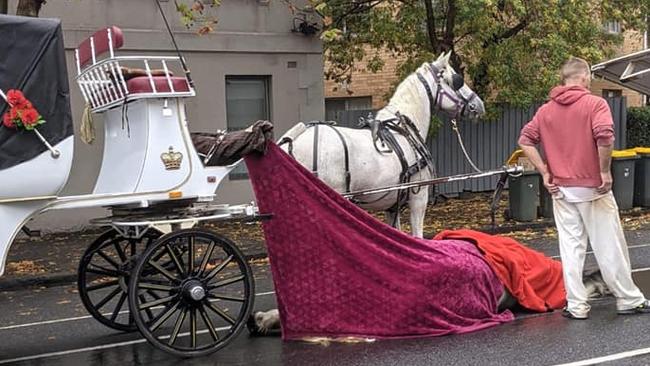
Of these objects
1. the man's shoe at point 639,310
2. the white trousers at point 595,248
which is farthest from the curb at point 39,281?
the man's shoe at point 639,310

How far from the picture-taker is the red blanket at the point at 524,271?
7.11 meters

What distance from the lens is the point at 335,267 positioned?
6.40m

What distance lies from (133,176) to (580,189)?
3.72 metres

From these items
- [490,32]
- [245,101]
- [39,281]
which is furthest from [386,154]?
[245,101]

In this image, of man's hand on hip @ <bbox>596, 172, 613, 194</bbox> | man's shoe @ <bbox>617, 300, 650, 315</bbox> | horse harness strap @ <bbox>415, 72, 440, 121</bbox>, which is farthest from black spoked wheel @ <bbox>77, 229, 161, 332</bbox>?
man's shoe @ <bbox>617, 300, 650, 315</bbox>

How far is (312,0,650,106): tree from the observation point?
50.0 ft

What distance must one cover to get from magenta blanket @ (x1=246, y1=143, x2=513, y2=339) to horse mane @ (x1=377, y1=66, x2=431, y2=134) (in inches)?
98.4

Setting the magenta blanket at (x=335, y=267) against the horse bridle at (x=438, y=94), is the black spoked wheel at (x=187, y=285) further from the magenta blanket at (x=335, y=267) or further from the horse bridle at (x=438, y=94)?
the horse bridle at (x=438, y=94)

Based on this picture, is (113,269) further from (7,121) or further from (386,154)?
(386,154)

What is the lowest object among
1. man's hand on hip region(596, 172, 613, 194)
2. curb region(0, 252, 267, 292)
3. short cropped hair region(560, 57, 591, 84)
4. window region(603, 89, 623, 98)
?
curb region(0, 252, 267, 292)

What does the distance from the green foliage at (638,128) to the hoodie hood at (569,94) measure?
16.2 metres

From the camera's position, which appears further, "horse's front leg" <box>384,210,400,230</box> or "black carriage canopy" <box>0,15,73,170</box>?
"horse's front leg" <box>384,210,400,230</box>

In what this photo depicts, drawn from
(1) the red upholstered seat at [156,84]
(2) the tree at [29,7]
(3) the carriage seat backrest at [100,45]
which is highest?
(2) the tree at [29,7]

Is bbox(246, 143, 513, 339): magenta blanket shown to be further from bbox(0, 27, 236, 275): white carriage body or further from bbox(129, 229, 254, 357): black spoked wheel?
bbox(0, 27, 236, 275): white carriage body
